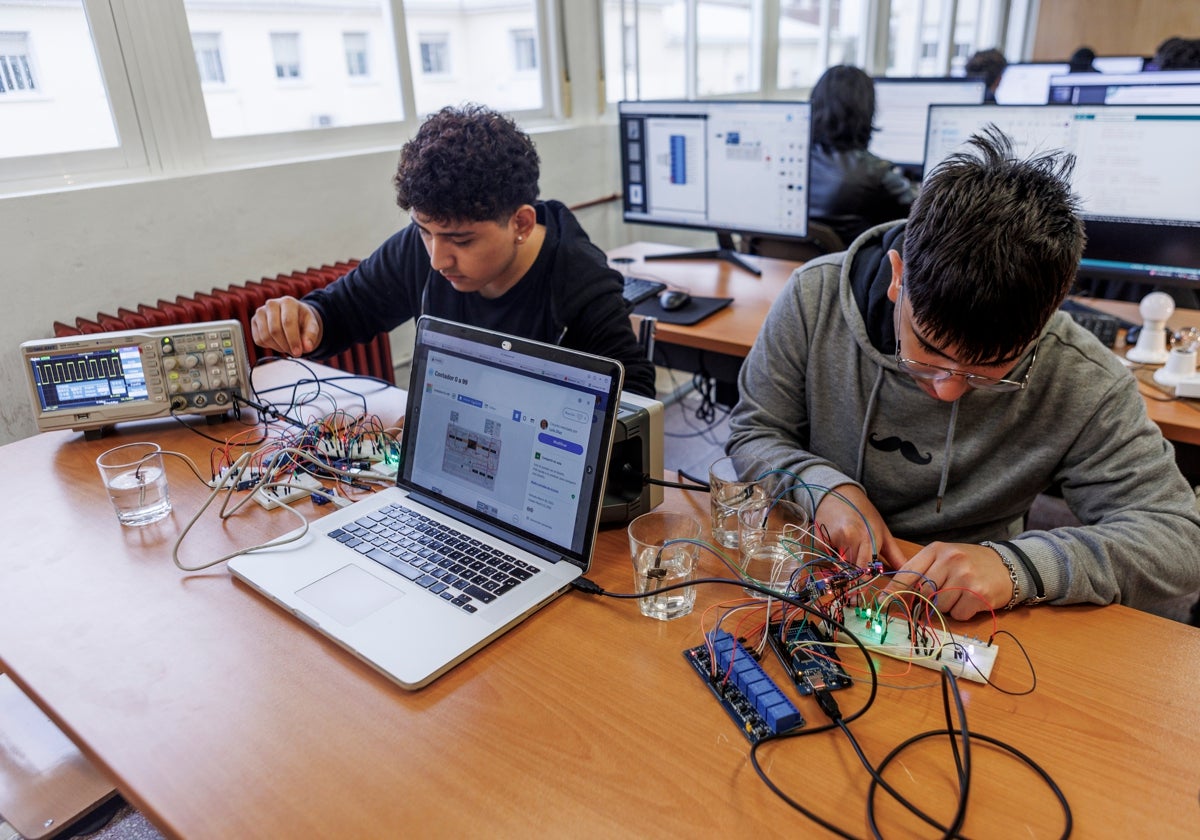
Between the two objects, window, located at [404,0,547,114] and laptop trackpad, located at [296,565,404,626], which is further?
window, located at [404,0,547,114]

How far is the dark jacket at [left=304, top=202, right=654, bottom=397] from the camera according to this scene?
1.50 m

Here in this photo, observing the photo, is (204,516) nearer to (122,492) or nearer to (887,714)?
(122,492)

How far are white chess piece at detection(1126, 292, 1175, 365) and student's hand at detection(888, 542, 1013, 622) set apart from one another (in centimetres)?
111

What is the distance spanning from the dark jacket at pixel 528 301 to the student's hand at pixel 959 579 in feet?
1.74

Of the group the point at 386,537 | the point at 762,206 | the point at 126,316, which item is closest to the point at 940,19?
the point at 762,206

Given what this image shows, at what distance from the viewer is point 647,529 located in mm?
995

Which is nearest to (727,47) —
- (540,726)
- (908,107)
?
(908,107)

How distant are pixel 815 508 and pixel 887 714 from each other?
36cm

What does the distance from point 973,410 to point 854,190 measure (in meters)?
1.96

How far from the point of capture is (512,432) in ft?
3.30

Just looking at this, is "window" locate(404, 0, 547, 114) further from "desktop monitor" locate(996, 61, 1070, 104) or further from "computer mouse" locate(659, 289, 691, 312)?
"desktop monitor" locate(996, 61, 1070, 104)

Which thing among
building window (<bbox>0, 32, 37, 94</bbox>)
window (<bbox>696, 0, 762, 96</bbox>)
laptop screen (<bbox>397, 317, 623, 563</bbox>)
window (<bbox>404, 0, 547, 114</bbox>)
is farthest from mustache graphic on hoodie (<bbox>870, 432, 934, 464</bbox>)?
window (<bbox>696, 0, 762, 96</bbox>)

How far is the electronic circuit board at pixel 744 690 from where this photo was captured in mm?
755

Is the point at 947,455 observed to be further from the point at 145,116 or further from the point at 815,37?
the point at 815,37
